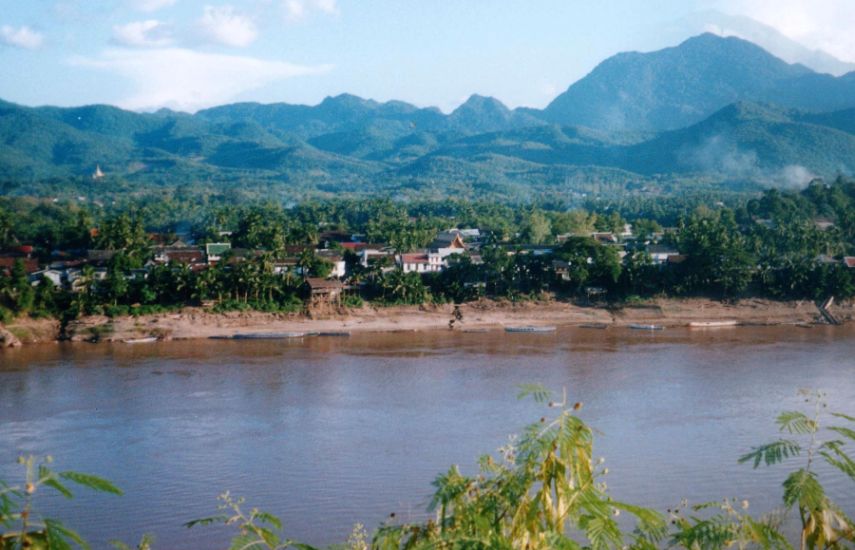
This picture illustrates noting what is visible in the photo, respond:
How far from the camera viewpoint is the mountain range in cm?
8912

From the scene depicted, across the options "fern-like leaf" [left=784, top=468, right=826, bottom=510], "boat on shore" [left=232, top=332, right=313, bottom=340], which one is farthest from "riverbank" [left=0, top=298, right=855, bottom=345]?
"fern-like leaf" [left=784, top=468, right=826, bottom=510]

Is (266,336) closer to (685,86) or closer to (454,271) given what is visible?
(454,271)

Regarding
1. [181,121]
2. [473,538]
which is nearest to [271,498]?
[473,538]

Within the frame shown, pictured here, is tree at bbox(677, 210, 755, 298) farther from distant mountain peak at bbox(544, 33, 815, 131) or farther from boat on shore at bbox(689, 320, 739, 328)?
distant mountain peak at bbox(544, 33, 815, 131)

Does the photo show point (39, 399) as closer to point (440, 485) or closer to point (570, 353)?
Answer: point (570, 353)

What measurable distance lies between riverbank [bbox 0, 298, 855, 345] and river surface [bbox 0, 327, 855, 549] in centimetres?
97

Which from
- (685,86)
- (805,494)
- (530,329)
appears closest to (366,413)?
(530,329)

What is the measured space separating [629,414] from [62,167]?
112573 millimetres

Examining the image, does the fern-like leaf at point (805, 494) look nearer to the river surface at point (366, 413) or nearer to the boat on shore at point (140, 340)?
the river surface at point (366, 413)

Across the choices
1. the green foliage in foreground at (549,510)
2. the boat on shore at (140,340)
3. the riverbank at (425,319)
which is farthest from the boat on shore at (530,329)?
the green foliage in foreground at (549,510)

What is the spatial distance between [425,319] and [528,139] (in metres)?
103

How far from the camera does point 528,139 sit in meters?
124

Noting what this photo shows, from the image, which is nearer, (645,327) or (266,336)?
(266,336)

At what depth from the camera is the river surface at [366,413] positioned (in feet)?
35.7
